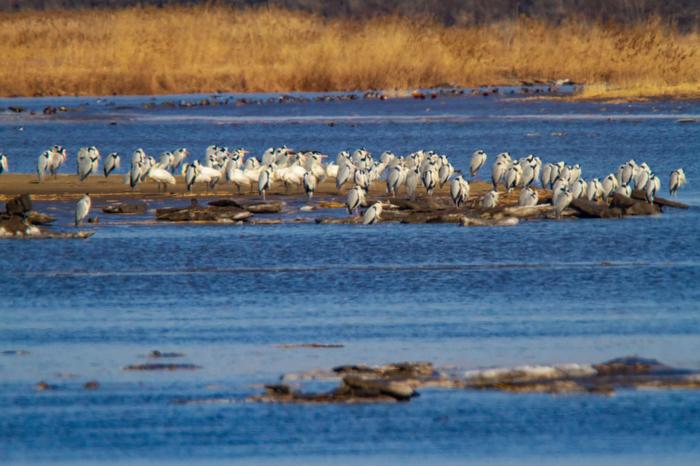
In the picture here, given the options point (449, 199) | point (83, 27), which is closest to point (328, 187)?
point (449, 199)

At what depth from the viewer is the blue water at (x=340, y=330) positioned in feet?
29.6

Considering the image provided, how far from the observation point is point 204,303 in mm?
14133

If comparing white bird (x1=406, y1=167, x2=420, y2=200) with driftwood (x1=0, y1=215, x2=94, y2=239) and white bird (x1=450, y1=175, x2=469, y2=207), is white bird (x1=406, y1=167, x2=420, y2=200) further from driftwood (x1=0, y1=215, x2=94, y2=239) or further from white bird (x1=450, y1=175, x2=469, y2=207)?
driftwood (x1=0, y1=215, x2=94, y2=239)

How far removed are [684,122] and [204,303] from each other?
26.2 metres

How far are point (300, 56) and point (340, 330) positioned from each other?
42882 mm

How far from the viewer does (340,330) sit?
12484 mm

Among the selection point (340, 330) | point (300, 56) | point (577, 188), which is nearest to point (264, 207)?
point (577, 188)

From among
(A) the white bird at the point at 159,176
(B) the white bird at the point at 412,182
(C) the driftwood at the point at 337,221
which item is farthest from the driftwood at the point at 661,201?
(A) the white bird at the point at 159,176

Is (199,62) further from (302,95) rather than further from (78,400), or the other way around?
(78,400)

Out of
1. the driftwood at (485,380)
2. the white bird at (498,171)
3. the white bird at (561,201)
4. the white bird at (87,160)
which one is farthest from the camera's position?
the white bird at (87,160)

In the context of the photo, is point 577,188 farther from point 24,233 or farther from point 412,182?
point 24,233

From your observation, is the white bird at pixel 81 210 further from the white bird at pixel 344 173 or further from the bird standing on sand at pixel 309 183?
the white bird at pixel 344 173

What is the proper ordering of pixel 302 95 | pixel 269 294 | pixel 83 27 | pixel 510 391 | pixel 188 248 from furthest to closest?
pixel 83 27 → pixel 302 95 → pixel 188 248 → pixel 269 294 → pixel 510 391

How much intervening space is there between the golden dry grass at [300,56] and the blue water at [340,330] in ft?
107
